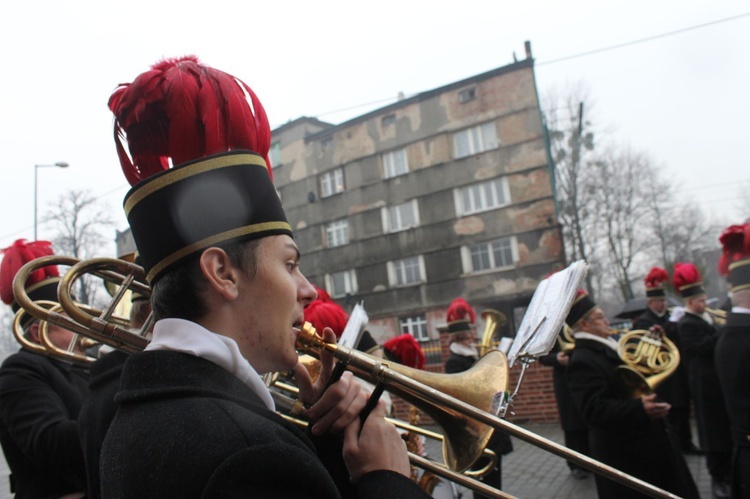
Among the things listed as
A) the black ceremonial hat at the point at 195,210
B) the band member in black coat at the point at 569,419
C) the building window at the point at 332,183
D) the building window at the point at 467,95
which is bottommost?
the band member in black coat at the point at 569,419

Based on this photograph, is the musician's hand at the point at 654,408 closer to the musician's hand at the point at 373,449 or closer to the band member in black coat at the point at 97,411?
the musician's hand at the point at 373,449

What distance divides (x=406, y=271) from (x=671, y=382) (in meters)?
21.2

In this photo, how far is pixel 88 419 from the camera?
2.37 m

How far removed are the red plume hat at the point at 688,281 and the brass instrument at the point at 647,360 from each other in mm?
1062

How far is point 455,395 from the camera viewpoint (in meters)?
1.89

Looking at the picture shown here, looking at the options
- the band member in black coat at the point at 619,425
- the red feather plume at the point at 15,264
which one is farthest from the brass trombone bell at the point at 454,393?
the red feather plume at the point at 15,264

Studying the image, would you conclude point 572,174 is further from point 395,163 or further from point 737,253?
point 737,253

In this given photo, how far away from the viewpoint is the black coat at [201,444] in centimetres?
107

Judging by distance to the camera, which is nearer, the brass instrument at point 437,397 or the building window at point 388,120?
the brass instrument at point 437,397

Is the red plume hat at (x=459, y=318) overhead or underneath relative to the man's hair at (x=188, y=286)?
underneath

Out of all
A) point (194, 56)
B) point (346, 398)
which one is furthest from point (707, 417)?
point (194, 56)

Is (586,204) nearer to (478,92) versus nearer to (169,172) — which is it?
(478,92)

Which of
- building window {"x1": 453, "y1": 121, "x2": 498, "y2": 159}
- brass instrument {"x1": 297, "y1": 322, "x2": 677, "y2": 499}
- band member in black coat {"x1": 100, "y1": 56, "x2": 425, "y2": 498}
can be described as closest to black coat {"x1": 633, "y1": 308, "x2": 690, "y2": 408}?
brass instrument {"x1": 297, "y1": 322, "x2": 677, "y2": 499}

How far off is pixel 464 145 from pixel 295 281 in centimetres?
2643
